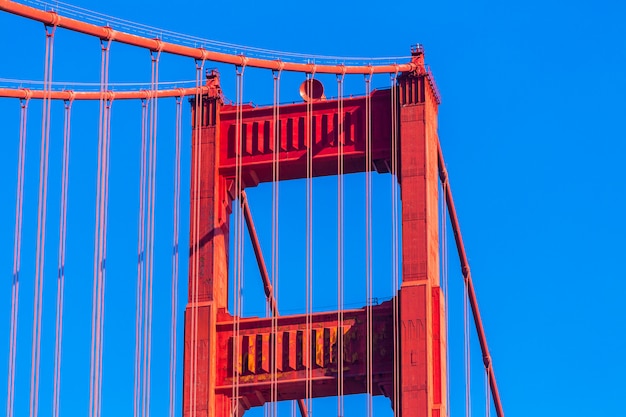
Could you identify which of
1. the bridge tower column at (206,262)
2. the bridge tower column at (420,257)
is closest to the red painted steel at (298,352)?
the bridge tower column at (206,262)

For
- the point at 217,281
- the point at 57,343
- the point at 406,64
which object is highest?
the point at 406,64

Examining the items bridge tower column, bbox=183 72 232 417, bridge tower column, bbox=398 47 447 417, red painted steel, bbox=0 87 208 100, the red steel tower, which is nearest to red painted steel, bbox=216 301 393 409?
the red steel tower

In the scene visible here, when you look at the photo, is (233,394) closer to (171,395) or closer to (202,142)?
(171,395)

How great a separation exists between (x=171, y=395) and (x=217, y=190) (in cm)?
601

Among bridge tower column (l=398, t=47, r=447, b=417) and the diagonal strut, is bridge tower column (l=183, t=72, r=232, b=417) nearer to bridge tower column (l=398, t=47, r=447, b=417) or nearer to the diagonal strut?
the diagonal strut

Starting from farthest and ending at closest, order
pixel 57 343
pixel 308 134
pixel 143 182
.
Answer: pixel 308 134
pixel 143 182
pixel 57 343

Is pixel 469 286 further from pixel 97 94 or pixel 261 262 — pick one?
pixel 97 94

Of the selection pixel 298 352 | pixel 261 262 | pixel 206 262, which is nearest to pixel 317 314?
pixel 298 352

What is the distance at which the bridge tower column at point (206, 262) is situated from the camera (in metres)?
74.0

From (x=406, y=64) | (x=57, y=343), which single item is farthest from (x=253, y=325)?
(x=57, y=343)

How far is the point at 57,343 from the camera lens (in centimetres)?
6194

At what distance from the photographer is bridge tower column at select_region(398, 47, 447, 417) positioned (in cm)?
7169

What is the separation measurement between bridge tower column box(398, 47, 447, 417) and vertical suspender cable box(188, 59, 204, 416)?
560 centimetres

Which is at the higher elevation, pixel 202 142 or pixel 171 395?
pixel 202 142
